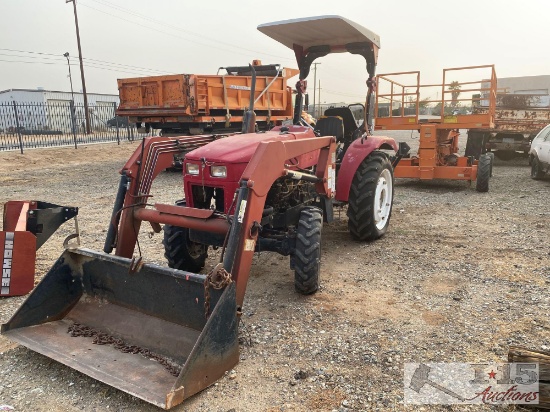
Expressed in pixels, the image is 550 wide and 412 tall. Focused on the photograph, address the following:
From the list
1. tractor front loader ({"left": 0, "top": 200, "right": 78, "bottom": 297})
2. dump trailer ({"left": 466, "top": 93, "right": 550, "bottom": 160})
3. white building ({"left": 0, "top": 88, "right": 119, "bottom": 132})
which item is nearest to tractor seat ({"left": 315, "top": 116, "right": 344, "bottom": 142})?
tractor front loader ({"left": 0, "top": 200, "right": 78, "bottom": 297})

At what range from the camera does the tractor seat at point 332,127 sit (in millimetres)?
5785

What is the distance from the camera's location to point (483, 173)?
28.9ft

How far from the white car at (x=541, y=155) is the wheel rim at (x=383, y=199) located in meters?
5.65

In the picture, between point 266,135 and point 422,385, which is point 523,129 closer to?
point 266,135

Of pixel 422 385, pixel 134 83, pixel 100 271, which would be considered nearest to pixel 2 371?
pixel 100 271

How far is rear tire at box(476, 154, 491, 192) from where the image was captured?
880cm

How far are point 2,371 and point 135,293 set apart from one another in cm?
97

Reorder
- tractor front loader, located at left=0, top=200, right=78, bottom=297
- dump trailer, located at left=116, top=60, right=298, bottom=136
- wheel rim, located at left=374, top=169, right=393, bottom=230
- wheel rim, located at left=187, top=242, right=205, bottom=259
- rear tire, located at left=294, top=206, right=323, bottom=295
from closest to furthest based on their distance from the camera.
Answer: rear tire, located at left=294, top=206, right=323, bottom=295 → tractor front loader, located at left=0, top=200, right=78, bottom=297 → wheel rim, located at left=187, top=242, right=205, bottom=259 → wheel rim, located at left=374, top=169, right=393, bottom=230 → dump trailer, located at left=116, top=60, right=298, bottom=136

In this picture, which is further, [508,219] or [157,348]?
[508,219]

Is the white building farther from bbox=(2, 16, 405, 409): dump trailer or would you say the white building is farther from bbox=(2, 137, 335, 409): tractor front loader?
bbox=(2, 137, 335, 409): tractor front loader

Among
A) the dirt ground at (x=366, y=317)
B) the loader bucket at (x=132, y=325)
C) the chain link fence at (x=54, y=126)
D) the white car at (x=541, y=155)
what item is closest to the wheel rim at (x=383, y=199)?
the dirt ground at (x=366, y=317)

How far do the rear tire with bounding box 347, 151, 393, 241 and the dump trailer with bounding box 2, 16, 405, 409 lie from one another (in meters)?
0.50

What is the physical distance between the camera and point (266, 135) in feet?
14.4

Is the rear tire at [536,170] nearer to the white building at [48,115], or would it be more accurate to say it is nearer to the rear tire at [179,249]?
the rear tire at [179,249]
